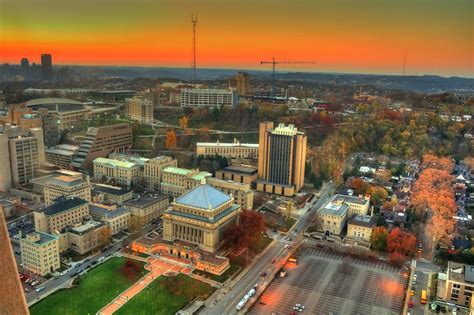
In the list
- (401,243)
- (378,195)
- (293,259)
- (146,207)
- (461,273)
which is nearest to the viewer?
(461,273)

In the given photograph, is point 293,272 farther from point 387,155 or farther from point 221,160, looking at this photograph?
point 387,155

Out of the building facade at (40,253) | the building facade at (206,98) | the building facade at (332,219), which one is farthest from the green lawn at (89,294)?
the building facade at (206,98)

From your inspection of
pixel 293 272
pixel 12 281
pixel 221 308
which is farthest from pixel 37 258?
pixel 293 272

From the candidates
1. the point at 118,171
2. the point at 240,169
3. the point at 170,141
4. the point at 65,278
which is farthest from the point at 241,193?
the point at 170,141

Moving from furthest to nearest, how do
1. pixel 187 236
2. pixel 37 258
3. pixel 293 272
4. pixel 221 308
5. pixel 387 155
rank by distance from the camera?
pixel 387 155
pixel 187 236
pixel 293 272
pixel 37 258
pixel 221 308

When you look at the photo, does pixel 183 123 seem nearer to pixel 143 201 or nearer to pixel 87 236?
pixel 143 201

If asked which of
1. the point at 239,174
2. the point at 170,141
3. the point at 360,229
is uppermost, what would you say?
the point at 170,141
